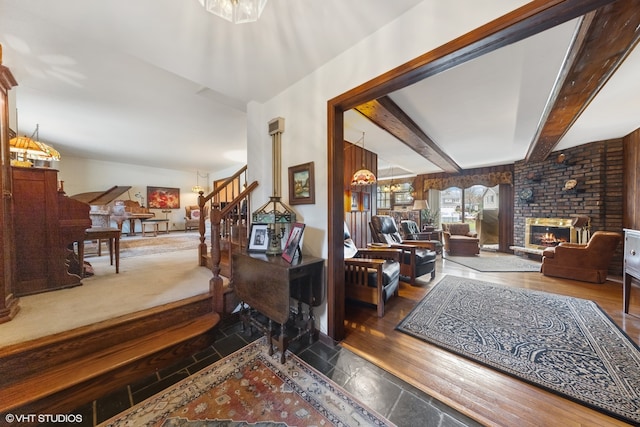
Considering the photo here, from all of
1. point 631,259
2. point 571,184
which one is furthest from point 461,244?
point 631,259

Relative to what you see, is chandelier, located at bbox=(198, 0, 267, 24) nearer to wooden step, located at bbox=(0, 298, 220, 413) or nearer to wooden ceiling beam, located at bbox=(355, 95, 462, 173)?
wooden ceiling beam, located at bbox=(355, 95, 462, 173)

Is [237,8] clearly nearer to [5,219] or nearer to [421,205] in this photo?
[5,219]

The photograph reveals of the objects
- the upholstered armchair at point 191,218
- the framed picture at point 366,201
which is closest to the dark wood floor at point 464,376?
the framed picture at point 366,201

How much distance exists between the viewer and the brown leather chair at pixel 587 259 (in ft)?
11.3

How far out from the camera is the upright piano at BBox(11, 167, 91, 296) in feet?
6.45

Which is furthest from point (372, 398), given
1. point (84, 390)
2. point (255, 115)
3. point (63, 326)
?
point (255, 115)

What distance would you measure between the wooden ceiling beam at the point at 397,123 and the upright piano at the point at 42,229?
3.18 m

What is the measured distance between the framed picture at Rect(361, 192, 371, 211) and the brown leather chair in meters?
3.31

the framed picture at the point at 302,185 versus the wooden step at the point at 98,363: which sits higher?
the framed picture at the point at 302,185

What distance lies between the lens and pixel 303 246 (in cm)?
215

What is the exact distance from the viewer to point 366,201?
4.66 meters

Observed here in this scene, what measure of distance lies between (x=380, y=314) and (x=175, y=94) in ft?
12.5

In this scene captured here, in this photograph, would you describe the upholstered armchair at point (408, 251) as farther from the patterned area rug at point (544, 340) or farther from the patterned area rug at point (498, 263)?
the patterned area rug at point (498, 263)

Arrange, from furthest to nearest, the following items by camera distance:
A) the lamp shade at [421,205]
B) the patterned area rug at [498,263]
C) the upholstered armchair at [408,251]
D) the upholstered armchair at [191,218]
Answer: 1. the upholstered armchair at [191,218]
2. the lamp shade at [421,205]
3. the patterned area rug at [498,263]
4. the upholstered armchair at [408,251]
